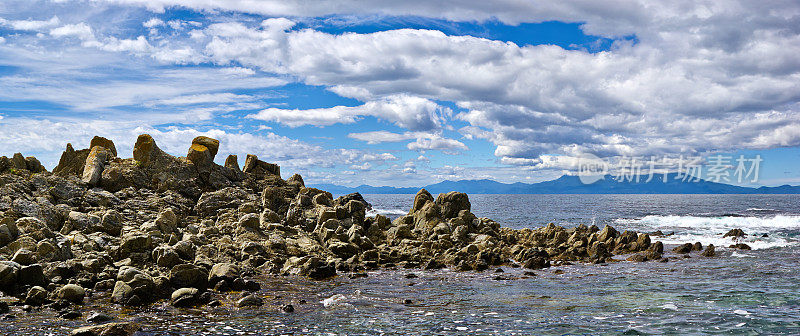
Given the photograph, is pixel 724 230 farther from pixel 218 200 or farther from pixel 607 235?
pixel 218 200

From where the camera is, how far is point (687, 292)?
88.4ft

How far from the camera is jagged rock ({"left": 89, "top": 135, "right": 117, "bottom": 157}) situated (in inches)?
2231

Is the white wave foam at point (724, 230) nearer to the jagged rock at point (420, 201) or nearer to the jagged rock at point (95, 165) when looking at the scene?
the jagged rock at point (420, 201)

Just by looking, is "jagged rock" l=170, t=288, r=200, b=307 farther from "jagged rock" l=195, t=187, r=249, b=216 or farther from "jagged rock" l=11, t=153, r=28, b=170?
"jagged rock" l=11, t=153, r=28, b=170

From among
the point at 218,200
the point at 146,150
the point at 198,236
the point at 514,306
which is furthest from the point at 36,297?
the point at 146,150

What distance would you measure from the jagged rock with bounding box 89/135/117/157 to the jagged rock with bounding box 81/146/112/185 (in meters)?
3.55

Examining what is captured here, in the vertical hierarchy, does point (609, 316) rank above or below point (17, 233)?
below

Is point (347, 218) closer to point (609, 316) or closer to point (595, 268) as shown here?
point (595, 268)

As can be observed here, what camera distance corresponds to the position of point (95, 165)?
49.2 metres

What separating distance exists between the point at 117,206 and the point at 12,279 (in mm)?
21512

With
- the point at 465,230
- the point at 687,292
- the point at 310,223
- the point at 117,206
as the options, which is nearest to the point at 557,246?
the point at 465,230

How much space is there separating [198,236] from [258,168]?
27.7 metres

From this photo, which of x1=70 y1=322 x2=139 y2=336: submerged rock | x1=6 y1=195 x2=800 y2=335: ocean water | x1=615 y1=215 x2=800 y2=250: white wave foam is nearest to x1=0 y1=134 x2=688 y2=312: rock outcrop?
x1=6 y1=195 x2=800 y2=335: ocean water

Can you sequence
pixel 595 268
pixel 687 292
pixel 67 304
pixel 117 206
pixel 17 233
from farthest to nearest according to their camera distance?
pixel 117 206, pixel 595 268, pixel 17 233, pixel 687 292, pixel 67 304
